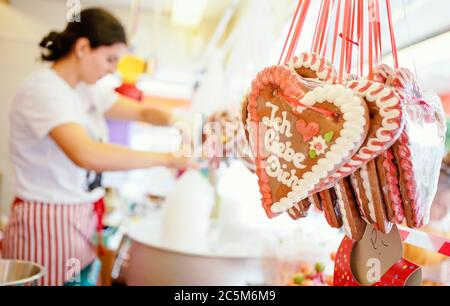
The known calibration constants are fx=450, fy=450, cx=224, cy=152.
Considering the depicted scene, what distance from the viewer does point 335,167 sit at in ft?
1.40

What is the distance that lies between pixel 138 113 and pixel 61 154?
56 centimetres

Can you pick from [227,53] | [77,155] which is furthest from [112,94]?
[77,155]

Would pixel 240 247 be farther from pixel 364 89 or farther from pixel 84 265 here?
pixel 364 89

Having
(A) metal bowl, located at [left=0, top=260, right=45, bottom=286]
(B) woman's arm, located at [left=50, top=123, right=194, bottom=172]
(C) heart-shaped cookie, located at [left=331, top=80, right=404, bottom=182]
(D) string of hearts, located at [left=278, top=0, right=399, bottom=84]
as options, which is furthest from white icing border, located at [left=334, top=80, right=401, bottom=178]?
(B) woman's arm, located at [left=50, top=123, right=194, bottom=172]

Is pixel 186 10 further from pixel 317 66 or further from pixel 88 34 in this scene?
pixel 317 66

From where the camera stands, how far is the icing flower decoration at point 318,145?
433 millimetres

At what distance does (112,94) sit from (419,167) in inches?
56.5

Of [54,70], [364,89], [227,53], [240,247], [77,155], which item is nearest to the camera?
[364,89]

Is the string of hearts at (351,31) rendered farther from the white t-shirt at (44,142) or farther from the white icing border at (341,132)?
the white t-shirt at (44,142)

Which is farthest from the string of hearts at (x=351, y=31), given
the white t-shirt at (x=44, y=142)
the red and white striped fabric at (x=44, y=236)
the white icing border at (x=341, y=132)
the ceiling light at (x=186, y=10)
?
the red and white striped fabric at (x=44, y=236)

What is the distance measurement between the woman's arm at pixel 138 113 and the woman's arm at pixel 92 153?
1.75ft

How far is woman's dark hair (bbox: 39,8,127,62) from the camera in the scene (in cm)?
110

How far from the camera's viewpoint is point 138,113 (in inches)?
69.6

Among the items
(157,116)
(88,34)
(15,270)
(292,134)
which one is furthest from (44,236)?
(292,134)
